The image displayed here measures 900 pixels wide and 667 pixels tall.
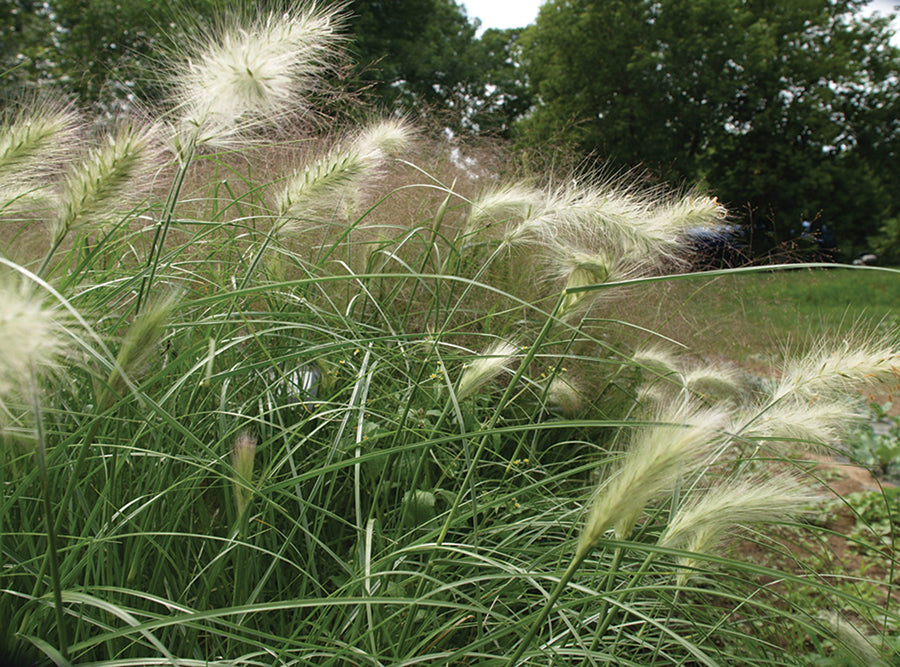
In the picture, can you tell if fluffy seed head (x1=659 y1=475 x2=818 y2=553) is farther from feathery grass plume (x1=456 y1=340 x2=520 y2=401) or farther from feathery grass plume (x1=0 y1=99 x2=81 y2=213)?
feathery grass plume (x1=0 y1=99 x2=81 y2=213)

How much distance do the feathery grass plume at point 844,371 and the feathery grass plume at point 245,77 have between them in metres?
1.09

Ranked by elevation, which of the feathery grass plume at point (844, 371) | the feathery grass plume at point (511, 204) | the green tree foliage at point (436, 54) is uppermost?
the green tree foliage at point (436, 54)

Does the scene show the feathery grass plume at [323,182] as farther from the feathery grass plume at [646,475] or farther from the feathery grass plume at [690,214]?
the feathery grass plume at [646,475]

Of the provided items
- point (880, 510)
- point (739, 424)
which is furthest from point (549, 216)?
point (880, 510)

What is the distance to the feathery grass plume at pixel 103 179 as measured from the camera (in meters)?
0.90

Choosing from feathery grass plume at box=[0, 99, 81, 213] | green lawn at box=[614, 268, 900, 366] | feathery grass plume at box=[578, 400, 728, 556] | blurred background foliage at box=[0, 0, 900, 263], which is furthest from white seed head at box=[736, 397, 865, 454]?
blurred background foliage at box=[0, 0, 900, 263]

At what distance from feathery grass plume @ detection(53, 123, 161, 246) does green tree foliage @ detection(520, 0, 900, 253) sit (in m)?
14.4

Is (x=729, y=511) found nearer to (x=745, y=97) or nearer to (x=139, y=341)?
(x=139, y=341)

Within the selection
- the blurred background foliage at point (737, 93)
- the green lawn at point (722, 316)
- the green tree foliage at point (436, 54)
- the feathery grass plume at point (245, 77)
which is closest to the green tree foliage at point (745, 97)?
A: the blurred background foliage at point (737, 93)

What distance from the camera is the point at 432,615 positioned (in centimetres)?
95

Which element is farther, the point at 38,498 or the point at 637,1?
the point at 637,1

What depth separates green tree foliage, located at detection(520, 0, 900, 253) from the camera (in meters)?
14.4

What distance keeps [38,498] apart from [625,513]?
0.96 m

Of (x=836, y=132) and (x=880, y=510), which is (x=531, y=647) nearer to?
(x=880, y=510)
